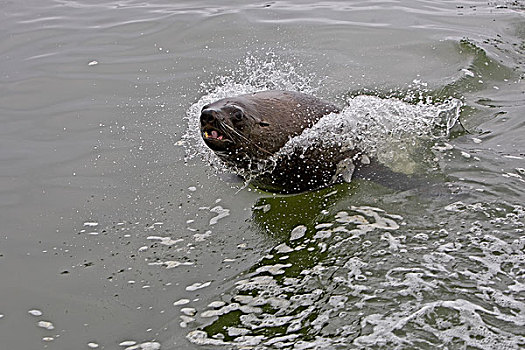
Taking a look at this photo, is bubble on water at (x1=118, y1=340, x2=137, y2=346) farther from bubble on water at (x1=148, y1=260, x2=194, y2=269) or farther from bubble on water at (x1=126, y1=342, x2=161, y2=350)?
bubble on water at (x1=148, y1=260, x2=194, y2=269)

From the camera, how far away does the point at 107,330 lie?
4.14 meters

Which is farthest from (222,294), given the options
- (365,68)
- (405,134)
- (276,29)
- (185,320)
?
(276,29)

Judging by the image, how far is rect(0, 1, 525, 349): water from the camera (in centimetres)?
402

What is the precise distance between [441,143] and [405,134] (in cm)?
33

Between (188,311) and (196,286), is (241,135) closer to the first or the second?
(196,286)

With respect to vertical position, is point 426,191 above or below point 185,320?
above

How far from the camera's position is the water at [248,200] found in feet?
13.2

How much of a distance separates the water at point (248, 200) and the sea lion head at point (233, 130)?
50cm

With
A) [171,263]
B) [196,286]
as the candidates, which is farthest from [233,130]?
[196,286]

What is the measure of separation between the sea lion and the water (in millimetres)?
160

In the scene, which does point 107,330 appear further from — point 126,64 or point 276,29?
point 276,29

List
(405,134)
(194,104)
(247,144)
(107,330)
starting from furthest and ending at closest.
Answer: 1. (194,104)
2. (405,134)
3. (247,144)
4. (107,330)

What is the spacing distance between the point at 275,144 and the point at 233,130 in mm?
473

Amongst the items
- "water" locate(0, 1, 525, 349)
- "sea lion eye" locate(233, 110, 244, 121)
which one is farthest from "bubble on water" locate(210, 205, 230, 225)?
"sea lion eye" locate(233, 110, 244, 121)
